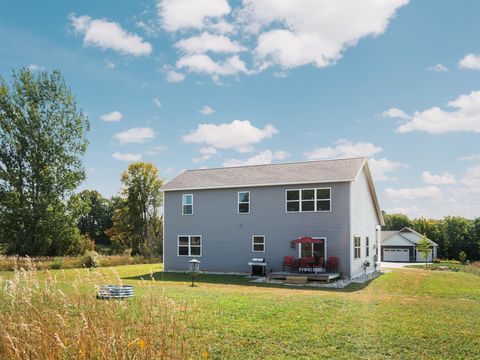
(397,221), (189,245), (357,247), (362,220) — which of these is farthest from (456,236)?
(189,245)

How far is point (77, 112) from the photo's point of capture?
34.0 metres

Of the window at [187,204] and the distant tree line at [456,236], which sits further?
the distant tree line at [456,236]

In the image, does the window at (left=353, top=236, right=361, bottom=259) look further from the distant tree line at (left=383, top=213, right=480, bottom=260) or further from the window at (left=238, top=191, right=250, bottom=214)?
the distant tree line at (left=383, top=213, right=480, bottom=260)

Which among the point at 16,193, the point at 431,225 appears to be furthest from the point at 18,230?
the point at 431,225

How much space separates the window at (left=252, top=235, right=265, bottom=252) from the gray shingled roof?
2.74 metres

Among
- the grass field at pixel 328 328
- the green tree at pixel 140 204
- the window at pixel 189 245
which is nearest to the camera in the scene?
the grass field at pixel 328 328

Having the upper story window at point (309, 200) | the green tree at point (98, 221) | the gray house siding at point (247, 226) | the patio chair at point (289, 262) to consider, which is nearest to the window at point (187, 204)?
the gray house siding at point (247, 226)

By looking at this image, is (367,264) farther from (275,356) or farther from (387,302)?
(275,356)

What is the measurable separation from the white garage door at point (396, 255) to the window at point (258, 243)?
109 feet

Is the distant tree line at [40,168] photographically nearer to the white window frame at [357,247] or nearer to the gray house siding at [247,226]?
the gray house siding at [247,226]

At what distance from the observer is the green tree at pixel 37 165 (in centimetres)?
3100

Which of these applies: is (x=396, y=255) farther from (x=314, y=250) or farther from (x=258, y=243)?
(x=258, y=243)

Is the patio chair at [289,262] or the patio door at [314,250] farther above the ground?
the patio door at [314,250]

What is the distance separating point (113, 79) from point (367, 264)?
16.2 metres
